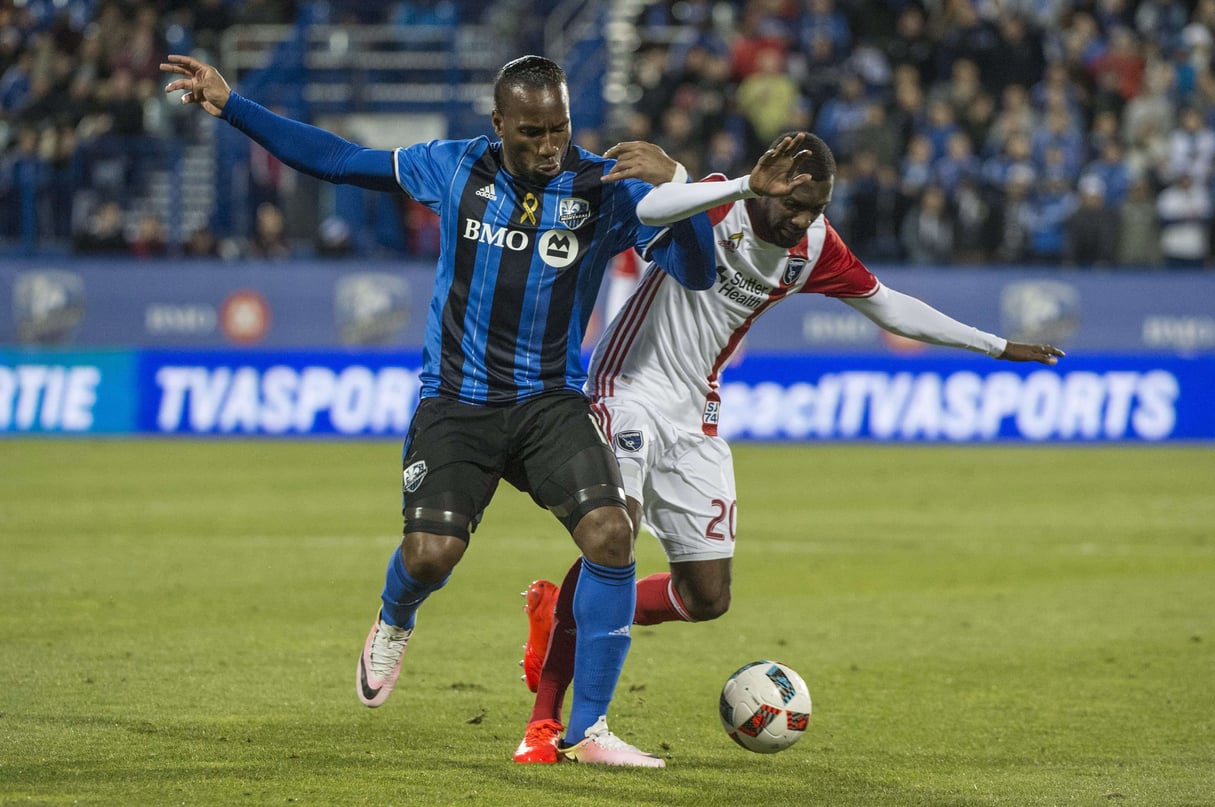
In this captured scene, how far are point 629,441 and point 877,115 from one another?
15.7 m

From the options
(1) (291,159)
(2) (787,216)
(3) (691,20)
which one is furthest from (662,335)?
(3) (691,20)

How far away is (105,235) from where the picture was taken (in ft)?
71.9

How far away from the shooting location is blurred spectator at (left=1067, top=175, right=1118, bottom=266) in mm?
20781

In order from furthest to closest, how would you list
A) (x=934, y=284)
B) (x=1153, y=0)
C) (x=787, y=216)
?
(x=1153, y=0)
(x=934, y=284)
(x=787, y=216)

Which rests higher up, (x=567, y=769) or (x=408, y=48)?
(x=408, y=48)

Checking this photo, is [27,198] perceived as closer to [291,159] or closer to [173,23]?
[173,23]

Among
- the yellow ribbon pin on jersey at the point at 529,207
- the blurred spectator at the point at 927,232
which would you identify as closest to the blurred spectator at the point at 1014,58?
the blurred spectator at the point at 927,232

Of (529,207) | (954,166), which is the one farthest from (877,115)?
(529,207)

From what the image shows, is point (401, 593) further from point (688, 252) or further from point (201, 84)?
point (201, 84)

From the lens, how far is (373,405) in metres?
19.2

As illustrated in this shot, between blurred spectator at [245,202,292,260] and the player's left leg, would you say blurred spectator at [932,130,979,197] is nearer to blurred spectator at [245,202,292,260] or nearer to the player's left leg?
blurred spectator at [245,202,292,260]

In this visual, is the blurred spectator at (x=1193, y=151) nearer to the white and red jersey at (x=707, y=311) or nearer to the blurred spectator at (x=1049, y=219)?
the blurred spectator at (x=1049, y=219)

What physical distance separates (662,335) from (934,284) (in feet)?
49.1

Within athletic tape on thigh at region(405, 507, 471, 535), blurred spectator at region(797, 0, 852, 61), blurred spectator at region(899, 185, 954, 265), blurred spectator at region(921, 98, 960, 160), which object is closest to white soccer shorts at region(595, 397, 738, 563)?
athletic tape on thigh at region(405, 507, 471, 535)
